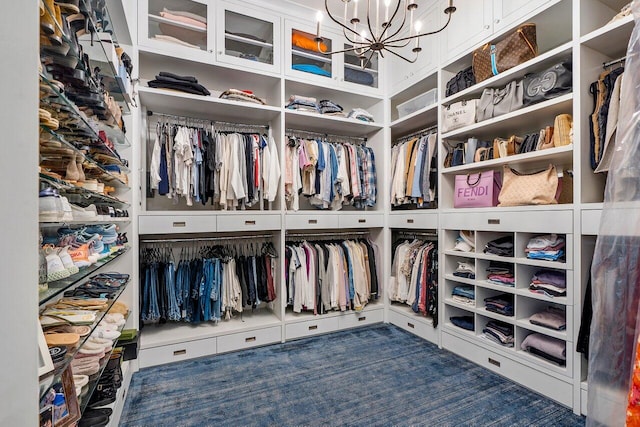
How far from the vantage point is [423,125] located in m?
3.20

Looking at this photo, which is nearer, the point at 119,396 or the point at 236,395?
the point at 119,396

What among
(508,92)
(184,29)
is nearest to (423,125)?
(508,92)

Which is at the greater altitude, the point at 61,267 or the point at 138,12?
the point at 138,12

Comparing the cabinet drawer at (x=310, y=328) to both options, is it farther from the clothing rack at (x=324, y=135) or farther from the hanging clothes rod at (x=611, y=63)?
the hanging clothes rod at (x=611, y=63)

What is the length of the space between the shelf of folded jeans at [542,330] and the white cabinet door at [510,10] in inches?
77.9

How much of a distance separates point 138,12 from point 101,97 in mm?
1419

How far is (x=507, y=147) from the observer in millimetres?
2195

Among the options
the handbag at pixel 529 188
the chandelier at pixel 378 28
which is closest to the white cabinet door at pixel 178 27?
the chandelier at pixel 378 28

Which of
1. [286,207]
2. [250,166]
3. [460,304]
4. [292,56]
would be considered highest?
[292,56]

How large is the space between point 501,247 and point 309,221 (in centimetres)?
155

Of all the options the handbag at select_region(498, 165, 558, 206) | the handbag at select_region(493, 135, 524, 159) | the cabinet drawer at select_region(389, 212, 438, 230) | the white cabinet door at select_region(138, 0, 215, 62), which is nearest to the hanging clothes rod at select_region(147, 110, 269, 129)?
the white cabinet door at select_region(138, 0, 215, 62)

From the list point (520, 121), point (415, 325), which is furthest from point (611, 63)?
point (415, 325)

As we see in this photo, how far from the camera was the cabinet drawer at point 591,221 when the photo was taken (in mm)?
1642

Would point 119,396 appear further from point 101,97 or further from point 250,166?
point 250,166
